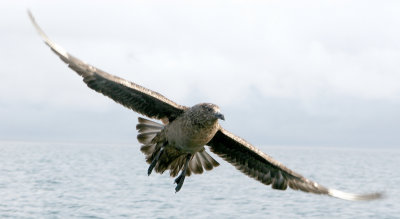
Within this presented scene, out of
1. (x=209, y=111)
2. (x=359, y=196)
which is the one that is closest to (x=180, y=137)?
(x=209, y=111)

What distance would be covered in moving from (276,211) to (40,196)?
10198 millimetres

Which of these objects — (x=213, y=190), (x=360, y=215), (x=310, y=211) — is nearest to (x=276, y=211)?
(x=310, y=211)

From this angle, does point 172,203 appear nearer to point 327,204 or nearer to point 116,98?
point 327,204

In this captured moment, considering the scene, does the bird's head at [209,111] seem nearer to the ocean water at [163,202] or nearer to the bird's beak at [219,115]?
the bird's beak at [219,115]

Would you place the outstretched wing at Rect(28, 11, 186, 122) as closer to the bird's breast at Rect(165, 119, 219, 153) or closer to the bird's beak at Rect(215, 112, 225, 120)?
the bird's breast at Rect(165, 119, 219, 153)

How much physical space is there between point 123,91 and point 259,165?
333 cm

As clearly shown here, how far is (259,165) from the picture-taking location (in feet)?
44.6

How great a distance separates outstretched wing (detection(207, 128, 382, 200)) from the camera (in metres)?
13.0

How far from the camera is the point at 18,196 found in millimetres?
28938

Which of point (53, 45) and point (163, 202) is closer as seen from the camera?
point (53, 45)

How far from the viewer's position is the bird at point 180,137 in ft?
37.3

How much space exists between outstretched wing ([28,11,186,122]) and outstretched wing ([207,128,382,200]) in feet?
4.26

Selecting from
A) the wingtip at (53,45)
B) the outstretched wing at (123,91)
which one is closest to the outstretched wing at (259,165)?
the outstretched wing at (123,91)

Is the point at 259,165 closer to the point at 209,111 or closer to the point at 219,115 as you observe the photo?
the point at 209,111
